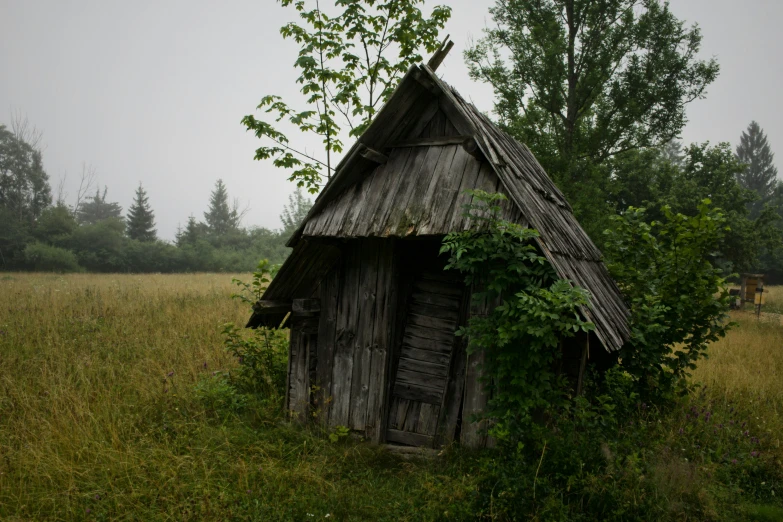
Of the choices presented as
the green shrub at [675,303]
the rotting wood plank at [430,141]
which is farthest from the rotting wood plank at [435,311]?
the green shrub at [675,303]

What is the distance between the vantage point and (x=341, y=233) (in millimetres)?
5398

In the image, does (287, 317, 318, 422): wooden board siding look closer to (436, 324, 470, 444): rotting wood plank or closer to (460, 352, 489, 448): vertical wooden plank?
(436, 324, 470, 444): rotting wood plank

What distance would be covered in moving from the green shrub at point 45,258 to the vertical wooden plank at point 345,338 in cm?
3164

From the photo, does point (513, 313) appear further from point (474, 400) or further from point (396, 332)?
point (396, 332)

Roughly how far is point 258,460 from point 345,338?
63.7 inches

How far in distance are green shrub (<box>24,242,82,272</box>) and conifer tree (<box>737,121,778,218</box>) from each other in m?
68.6

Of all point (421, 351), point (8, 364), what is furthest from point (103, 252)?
point (421, 351)

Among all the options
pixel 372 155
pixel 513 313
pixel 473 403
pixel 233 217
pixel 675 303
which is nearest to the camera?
pixel 513 313

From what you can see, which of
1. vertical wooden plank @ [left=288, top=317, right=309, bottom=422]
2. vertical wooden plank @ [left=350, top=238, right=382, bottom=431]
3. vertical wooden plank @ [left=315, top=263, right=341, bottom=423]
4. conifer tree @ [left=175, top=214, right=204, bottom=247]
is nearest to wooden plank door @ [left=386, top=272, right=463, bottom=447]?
vertical wooden plank @ [left=350, top=238, right=382, bottom=431]

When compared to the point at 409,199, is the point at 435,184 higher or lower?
higher

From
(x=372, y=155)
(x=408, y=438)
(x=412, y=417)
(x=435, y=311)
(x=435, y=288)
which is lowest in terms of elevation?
(x=408, y=438)

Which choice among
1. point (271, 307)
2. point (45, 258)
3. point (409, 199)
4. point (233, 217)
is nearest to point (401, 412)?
point (271, 307)

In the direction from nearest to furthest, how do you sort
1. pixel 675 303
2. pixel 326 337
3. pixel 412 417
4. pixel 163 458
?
pixel 163 458, pixel 412 417, pixel 326 337, pixel 675 303

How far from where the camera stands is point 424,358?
5.77 m
